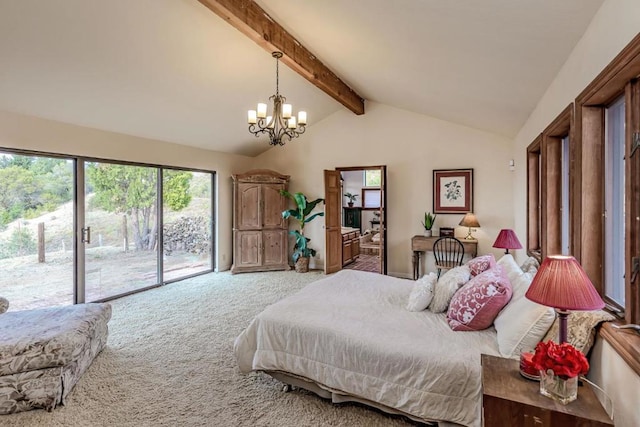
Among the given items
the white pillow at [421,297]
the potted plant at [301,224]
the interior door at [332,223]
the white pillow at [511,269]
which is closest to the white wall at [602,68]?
the white pillow at [511,269]

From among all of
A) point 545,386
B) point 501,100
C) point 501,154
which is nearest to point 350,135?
point 501,154

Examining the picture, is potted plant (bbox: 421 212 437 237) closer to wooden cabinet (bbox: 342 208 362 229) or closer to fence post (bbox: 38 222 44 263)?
wooden cabinet (bbox: 342 208 362 229)

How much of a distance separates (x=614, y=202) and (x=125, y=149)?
5315 mm

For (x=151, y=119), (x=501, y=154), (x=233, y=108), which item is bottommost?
(x=501, y=154)

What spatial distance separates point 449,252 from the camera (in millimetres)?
5188

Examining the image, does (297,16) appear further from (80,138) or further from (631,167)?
(80,138)

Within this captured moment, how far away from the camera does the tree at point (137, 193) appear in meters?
4.45

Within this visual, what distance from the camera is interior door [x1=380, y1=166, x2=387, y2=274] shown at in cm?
565

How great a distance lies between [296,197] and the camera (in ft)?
20.6

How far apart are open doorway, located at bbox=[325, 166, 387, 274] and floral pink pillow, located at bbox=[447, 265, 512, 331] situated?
347cm

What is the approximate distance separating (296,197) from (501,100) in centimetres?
386

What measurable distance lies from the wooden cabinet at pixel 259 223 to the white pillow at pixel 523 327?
16.0 ft

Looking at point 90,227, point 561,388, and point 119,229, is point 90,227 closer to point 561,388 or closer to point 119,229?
point 119,229

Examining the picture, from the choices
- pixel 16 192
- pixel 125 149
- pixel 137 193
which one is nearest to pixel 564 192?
pixel 125 149
